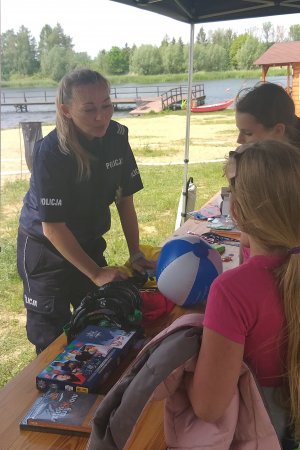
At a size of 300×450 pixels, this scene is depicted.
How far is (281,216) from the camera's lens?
0.96 meters

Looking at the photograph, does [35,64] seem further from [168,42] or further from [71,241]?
[71,241]

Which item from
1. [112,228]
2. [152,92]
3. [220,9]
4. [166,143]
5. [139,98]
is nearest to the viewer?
[220,9]

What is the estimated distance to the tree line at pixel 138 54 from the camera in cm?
2276

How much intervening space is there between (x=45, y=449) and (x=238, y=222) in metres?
0.68

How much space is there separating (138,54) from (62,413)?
38794mm

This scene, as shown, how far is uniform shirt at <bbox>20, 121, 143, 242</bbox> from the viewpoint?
1.83 meters

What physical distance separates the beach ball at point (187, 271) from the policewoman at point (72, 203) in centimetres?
21

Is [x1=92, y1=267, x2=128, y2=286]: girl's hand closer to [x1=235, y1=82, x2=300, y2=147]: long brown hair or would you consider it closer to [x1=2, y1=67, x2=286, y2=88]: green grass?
[x1=235, y1=82, x2=300, y2=147]: long brown hair

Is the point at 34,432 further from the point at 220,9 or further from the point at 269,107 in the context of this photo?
the point at 220,9

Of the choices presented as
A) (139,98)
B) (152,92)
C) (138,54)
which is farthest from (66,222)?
(138,54)

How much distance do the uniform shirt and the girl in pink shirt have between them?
970 millimetres

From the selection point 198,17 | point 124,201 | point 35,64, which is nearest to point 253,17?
point 198,17

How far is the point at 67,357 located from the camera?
1.34m

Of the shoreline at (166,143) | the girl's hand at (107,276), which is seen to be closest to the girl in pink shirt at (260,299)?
the girl's hand at (107,276)
